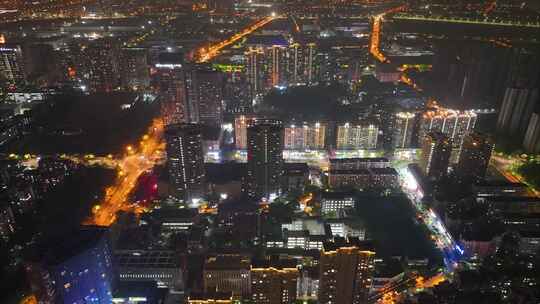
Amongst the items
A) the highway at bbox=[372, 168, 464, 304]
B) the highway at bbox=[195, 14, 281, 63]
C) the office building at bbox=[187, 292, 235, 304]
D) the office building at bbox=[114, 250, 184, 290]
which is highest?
the highway at bbox=[195, 14, 281, 63]

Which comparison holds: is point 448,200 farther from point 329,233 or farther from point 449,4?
point 449,4

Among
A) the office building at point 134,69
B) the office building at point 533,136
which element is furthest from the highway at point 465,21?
the office building at point 134,69

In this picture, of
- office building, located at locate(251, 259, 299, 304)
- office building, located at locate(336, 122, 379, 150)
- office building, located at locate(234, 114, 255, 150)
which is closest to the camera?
office building, located at locate(251, 259, 299, 304)

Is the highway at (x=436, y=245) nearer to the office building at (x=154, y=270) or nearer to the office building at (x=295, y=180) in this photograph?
the office building at (x=295, y=180)

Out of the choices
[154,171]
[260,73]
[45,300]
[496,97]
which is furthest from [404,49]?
[45,300]

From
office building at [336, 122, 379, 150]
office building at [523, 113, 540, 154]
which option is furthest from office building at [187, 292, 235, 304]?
office building at [523, 113, 540, 154]

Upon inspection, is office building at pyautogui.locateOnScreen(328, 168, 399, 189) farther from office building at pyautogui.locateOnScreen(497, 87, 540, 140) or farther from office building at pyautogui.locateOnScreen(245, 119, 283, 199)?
office building at pyautogui.locateOnScreen(497, 87, 540, 140)
